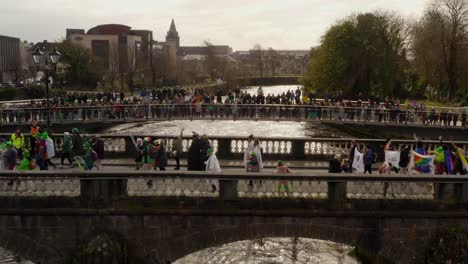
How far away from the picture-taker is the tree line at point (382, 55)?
52.0m

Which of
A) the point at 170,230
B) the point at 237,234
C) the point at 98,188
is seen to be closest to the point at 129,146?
the point at 98,188

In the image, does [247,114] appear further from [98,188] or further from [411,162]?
[98,188]

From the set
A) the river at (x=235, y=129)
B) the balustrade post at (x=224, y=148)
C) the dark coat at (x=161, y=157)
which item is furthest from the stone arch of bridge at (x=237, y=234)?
the river at (x=235, y=129)

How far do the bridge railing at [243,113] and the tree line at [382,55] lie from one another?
730 inches

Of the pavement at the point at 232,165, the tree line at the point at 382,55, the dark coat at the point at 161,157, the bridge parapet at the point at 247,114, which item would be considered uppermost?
the tree line at the point at 382,55

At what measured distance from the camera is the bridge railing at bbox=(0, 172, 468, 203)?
12.5 metres

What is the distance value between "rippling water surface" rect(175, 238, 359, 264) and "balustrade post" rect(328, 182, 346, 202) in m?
5.16

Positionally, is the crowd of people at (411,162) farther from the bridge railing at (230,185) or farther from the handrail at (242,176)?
the handrail at (242,176)

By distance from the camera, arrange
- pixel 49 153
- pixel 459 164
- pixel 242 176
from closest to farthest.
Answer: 1. pixel 242 176
2. pixel 459 164
3. pixel 49 153

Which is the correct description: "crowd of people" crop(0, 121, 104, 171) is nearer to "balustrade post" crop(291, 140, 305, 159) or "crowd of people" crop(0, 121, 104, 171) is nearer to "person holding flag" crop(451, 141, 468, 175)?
"balustrade post" crop(291, 140, 305, 159)

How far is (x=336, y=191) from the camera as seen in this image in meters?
12.6

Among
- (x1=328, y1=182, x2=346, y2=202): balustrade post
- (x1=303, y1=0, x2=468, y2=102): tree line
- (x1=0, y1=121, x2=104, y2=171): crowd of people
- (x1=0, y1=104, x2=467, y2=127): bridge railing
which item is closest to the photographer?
(x1=328, y1=182, x2=346, y2=202): balustrade post

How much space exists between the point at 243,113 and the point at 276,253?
53.5 feet

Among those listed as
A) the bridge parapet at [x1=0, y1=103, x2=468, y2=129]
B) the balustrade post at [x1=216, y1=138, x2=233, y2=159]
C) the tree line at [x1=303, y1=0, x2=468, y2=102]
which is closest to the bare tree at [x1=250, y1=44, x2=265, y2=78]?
the tree line at [x1=303, y1=0, x2=468, y2=102]
